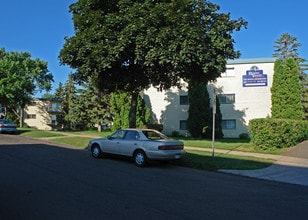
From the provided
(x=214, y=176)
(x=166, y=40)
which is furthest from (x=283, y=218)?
(x=166, y=40)

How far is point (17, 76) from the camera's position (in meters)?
38.2

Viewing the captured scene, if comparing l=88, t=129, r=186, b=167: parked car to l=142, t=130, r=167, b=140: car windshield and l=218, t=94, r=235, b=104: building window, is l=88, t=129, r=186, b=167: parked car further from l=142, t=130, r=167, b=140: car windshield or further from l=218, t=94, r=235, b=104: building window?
l=218, t=94, r=235, b=104: building window

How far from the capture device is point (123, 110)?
31562 millimetres

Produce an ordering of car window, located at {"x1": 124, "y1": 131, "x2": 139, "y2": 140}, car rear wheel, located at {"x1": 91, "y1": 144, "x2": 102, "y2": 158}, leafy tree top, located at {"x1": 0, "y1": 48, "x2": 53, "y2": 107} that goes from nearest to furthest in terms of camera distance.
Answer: car window, located at {"x1": 124, "y1": 131, "x2": 139, "y2": 140}
car rear wheel, located at {"x1": 91, "y1": 144, "x2": 102, "y2": 158}
leafy tree top, located at {"x1": 0, "y1": 48, "x2": 53, "y2": 107}

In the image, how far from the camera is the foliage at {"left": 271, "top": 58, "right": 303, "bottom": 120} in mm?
25062

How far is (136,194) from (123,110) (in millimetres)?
25118

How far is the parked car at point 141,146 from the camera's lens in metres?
10.8

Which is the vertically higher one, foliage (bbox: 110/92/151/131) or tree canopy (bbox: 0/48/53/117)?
tree canopy (bbox: 0/48/53/117)

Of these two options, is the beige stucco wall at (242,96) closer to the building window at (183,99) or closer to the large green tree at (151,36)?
the building window at (183,99)

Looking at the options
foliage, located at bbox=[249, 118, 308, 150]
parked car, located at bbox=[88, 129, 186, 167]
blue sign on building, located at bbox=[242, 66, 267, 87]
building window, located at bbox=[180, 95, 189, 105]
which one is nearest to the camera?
parked car, located at bbox=[88, 129, 186, 167]

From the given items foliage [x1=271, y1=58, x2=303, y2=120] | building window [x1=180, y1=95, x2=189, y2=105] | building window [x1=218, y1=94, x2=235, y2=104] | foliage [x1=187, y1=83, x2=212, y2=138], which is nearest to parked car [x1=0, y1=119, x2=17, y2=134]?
building window [x1=180, y1=95, x2=189, y2=105]

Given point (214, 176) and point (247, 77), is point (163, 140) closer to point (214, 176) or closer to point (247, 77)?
point (214, 176)

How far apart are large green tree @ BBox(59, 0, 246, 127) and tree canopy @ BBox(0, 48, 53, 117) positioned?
25202mm

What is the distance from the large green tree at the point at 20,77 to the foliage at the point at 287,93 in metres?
30.6
